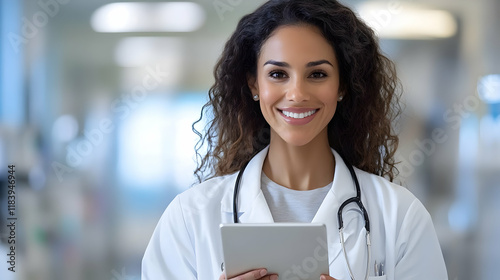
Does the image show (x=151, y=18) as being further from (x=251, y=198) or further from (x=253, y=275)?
(x=253, y=275)

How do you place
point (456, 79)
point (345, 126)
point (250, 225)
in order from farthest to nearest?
point (456, 79) → point (345, 126) → point (250, 225)

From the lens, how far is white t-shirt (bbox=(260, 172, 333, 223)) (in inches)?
51.4

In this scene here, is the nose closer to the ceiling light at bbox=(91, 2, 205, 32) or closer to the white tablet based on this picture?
the white tablet

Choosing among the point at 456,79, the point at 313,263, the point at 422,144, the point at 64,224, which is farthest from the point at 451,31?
the point at 64,224

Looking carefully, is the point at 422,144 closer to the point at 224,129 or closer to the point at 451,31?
the point at 451,31

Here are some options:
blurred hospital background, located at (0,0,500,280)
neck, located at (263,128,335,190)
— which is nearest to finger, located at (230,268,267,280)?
neck, located at (263,128,335,190)

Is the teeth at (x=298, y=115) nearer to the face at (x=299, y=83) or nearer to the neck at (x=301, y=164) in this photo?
the face at (x=299, y=83)

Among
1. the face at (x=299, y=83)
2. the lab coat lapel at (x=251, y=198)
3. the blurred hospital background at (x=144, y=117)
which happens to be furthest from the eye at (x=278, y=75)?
the blurred hospital background at (x=144, y=117)

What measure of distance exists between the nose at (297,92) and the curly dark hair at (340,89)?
0.48ft

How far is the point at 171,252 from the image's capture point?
1.33 meters

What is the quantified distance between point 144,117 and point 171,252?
131cm

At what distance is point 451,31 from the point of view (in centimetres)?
250

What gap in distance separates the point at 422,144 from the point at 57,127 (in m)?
1.68

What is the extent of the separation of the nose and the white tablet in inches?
12.6
